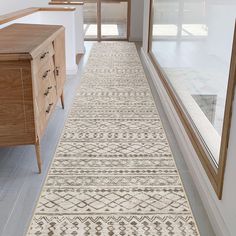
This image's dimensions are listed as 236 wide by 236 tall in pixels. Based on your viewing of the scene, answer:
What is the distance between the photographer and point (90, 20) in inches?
337

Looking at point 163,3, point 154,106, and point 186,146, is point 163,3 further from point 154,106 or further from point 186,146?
point 186,146

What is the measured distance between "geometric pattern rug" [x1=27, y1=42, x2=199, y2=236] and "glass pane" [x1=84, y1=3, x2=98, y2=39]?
4.83 m

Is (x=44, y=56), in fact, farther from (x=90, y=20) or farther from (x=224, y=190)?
(x=90, y=20)

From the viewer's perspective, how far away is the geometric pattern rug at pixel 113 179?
6.51 ft

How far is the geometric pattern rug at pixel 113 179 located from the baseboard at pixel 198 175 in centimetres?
11

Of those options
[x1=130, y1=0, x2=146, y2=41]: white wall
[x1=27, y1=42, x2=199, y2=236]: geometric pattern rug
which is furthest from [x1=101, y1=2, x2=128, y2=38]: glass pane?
[x1=27, y1=42, x2=199, y2=236]: geometric pattern rug

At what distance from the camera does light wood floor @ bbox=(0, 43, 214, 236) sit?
6.59ft

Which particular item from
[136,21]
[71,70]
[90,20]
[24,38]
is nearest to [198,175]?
[24,38]

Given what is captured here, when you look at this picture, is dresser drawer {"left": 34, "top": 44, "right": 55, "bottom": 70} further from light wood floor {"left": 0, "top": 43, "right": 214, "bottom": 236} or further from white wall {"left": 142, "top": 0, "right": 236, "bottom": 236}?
white wall {"left": 142, "top": 0, "right": 236, "bottom": 236}

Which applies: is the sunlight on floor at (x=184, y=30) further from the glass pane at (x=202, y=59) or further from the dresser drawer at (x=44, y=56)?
the dresser drawer at (x=44, y=56)

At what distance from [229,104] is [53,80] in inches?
66.2

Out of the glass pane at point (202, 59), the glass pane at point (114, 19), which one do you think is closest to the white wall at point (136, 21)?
the glass pane at point (114, 19)

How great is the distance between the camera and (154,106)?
3.95 meters

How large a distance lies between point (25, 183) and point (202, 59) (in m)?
1.54
